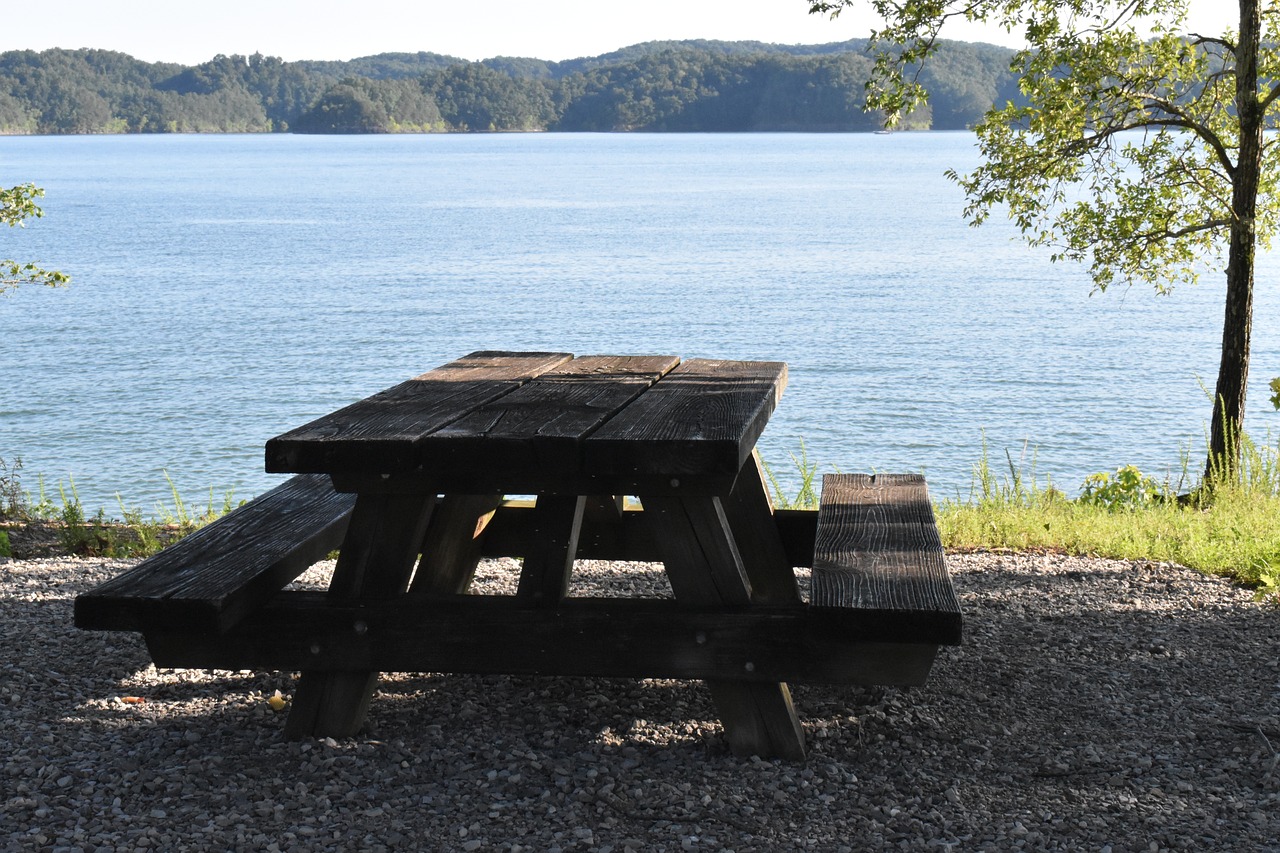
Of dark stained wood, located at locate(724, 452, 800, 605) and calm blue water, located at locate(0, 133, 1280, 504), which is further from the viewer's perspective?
calm blue water, located at locate(0, 133, 1280, 504)

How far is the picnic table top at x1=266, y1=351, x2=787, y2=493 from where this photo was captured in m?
2.96

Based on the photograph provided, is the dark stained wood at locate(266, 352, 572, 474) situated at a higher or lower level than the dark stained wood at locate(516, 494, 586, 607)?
higher

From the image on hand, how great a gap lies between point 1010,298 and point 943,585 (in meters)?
38.4

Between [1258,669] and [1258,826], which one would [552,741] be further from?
[1258,669]

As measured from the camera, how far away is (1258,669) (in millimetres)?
4172

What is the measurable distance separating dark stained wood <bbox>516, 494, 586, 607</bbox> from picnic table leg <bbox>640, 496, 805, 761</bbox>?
0.27m

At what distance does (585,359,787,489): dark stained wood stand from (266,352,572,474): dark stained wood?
475mm

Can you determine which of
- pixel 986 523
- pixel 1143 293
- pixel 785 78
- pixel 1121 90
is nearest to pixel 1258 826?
pixel 986 523

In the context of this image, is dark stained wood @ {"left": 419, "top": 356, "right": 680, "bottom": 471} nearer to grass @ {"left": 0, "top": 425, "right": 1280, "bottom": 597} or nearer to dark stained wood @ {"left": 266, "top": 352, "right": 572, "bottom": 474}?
dark stained wood @ {"left": 266, "top": 352, "right": 572, "bottom": 474}

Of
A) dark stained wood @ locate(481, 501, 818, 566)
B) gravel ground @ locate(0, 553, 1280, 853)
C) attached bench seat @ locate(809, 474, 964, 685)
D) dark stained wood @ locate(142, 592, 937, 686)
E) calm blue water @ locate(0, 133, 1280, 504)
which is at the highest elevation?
attached bench seat @ locate(809, 474, 964, 685)

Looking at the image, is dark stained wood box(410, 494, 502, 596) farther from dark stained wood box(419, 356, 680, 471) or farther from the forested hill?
the forested hill

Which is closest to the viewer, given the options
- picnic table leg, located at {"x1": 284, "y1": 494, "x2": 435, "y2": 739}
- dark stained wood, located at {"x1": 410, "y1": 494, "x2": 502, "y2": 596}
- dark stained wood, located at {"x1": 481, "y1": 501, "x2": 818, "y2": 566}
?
picnic table leg, located at {"x1": 284, "y1": 494, "x2": 435, "y2": 739}

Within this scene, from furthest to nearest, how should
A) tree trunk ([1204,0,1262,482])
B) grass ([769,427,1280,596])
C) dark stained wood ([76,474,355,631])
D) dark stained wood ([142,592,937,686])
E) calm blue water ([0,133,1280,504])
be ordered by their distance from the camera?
calm blue water ([0,133,1280,504]) → tree trunk ([1204,0,1262,482]) → grass ([769,427,1280,596]) → dark stained wood ([142,592,937,686]) → dark stained wood ([76,474,355,631])

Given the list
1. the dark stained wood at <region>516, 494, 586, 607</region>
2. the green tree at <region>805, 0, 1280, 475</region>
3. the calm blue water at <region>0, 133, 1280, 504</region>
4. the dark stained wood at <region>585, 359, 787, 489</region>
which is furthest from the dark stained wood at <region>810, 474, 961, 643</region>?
the calm blue water at <region>0, 133, 1280, 504</region>
